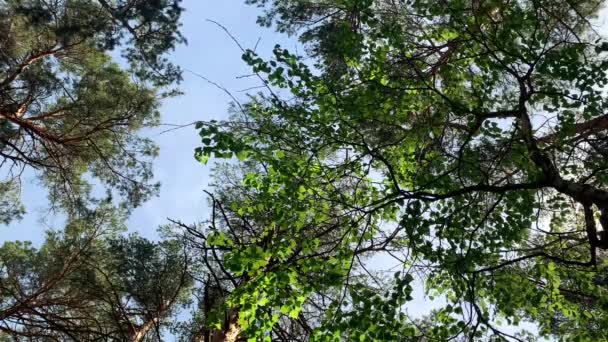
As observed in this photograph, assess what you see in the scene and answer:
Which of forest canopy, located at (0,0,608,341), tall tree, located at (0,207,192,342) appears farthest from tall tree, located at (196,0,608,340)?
tall tree, located at (0,207,192,342)

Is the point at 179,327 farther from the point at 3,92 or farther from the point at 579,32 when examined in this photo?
the point at 579,32

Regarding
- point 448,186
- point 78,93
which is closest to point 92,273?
point 78,93

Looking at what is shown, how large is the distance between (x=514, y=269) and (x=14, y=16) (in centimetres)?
1168

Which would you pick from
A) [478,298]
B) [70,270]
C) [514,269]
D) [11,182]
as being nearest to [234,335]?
[478,298]

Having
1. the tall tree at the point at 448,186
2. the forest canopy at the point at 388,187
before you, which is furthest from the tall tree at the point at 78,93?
the tall tree at the point at 448,186

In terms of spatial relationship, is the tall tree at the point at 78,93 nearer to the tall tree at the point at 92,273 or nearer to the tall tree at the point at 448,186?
the tall tree at the point at 92,273

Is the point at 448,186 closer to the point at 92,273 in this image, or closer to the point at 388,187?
the point at 388,187

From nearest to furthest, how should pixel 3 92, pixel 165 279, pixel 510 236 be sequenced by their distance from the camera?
pixel 510 236 < pixel 165 279 < pixel 3 92

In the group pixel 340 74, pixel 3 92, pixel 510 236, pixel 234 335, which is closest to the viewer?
pixel 510 236

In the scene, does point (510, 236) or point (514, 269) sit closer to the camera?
point (510, 236)

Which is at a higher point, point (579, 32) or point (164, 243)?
point (579, 32)

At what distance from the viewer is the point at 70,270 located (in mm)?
9969

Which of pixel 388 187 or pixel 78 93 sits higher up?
pixel 78 93

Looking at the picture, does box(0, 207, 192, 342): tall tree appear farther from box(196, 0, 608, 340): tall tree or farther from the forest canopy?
box(196, 0, 608, 340): tall tree
